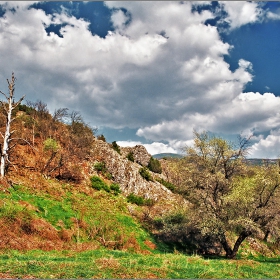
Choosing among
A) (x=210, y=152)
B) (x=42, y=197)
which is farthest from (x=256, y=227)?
(x=42, y=197)

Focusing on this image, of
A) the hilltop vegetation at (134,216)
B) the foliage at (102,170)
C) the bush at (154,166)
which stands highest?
the bush at (154,166)

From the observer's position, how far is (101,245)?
2270 centimetres

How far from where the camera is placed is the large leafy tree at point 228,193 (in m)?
24.7

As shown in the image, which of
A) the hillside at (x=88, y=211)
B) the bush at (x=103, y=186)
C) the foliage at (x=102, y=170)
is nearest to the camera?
the hillside at (x=88, y=211)

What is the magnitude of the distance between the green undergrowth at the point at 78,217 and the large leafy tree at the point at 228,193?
719 centimetres

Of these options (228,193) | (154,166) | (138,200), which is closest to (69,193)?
(138,200)

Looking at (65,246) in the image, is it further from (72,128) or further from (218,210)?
(72,128)

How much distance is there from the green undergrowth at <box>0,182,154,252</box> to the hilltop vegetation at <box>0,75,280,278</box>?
0.10m

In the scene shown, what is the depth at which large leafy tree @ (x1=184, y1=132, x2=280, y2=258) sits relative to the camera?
972 inches

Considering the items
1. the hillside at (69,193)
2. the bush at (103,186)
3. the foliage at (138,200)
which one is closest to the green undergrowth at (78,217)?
the hillside at (69,193)

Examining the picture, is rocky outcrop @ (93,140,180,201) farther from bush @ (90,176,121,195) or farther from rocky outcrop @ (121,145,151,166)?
rocky outcrop @ (121,145,151,166)

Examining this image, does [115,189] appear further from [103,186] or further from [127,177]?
[127,177]

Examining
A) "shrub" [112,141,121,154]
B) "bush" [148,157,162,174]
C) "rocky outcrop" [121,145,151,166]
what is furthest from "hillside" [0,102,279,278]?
"rocky outcrop" [121,145,151,166]

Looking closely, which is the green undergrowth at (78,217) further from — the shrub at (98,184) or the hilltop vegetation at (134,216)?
the shrub at (98,184)
